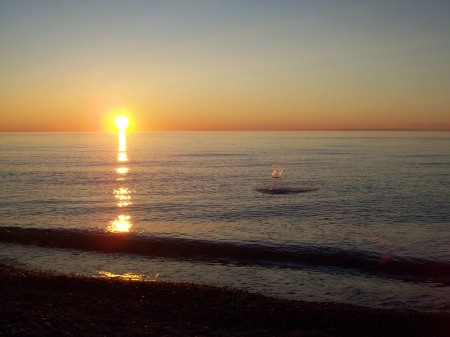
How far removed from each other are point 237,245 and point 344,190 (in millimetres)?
27033

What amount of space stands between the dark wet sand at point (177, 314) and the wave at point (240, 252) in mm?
6221

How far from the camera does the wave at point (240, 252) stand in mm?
20781

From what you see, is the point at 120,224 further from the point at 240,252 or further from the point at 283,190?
the point at 283,190

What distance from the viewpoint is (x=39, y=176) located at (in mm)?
62750

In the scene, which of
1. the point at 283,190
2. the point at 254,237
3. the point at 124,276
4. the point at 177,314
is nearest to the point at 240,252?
the point at 254,237

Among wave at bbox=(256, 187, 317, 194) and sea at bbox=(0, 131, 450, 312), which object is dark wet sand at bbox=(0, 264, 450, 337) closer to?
sea at bbox=(0, 131, 450, 312)

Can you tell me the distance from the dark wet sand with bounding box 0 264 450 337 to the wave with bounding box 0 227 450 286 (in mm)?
6221

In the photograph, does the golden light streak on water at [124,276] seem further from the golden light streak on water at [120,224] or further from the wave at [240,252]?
the golden light streak on water at [120,224]

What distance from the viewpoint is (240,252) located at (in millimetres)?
23531

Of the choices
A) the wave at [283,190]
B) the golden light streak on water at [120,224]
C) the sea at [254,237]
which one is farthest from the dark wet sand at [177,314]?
the wave at [283,190]

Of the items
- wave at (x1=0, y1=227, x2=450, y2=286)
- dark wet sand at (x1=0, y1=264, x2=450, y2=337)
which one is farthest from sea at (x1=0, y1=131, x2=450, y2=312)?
dark wet sand at (x1=0, y1=264, x2=450, y2=337)

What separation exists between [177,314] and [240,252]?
10347 mm

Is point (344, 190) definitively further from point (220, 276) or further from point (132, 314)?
point (132, 314)

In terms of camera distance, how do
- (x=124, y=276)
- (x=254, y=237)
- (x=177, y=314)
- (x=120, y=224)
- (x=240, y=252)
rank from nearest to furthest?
(x=177, y=314) < (x=124, y=276) < (x=240, y=252) < (x=254, y=237) < (x=120, y=224)
